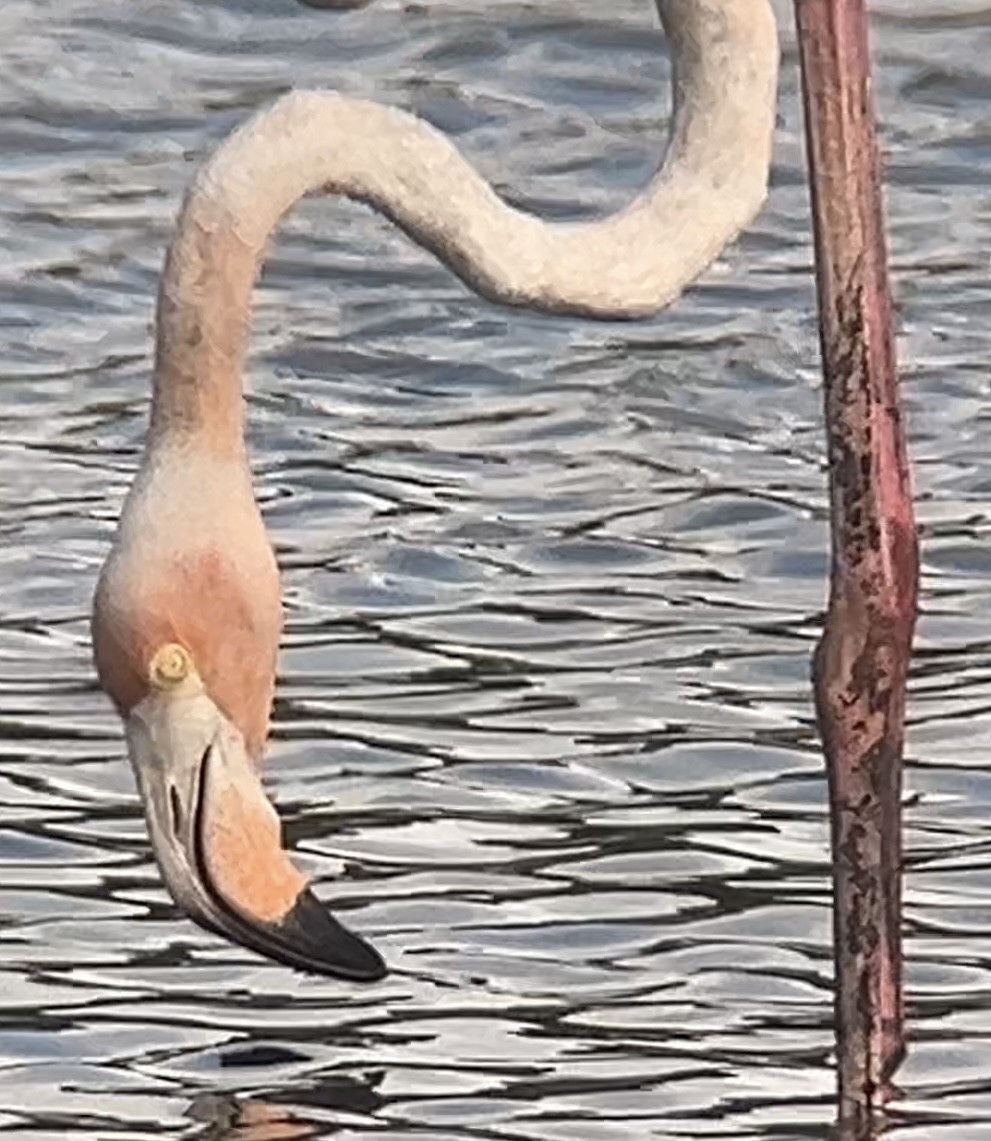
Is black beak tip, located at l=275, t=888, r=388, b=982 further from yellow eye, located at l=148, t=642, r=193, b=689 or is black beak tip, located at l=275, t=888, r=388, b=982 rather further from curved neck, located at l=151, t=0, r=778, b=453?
curved neck, located at l=151, t=0, r=778, b=453

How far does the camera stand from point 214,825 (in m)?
6.30

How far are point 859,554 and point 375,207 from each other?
824 mm

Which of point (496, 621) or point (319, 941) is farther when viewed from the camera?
point (496, 621)

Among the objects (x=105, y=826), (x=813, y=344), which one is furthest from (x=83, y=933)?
(x=813, y=344)

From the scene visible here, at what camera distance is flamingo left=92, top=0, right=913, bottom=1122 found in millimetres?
6293

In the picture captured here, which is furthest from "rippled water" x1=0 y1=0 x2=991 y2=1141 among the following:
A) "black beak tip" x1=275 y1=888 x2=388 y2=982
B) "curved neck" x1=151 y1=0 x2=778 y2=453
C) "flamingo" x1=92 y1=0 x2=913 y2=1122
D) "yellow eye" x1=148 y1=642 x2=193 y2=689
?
"curved neck" x1=151 y1=0 x2=778 y2=453

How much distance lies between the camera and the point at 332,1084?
20.7 feet

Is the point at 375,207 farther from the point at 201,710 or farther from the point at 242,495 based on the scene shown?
the point at 201,710

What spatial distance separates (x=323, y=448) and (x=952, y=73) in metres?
3.22

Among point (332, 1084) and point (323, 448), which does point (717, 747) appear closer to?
point (332, 1084)

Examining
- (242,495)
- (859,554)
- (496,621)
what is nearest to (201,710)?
(242,495)

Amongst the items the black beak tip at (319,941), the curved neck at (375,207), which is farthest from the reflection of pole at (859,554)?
the black beak tip at (319,941)

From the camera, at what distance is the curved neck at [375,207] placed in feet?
20.8

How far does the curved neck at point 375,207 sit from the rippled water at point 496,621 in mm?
894
